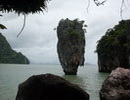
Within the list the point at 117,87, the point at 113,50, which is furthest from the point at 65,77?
the point at 117,87

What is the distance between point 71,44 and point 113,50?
10767mm

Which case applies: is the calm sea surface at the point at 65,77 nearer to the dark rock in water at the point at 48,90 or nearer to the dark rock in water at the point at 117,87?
the dark rock in water at the point at 117,87

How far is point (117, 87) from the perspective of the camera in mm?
12352

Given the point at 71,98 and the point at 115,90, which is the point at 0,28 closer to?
the point at 71,98

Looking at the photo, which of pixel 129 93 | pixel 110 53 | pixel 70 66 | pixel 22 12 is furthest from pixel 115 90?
pixel 110 53

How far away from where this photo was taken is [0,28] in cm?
327

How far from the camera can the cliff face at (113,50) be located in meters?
48.8

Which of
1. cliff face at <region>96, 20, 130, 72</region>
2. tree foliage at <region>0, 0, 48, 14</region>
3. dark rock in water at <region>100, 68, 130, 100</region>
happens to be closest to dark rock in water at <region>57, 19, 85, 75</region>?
cliff face at <region>96, 20, 130, 72</region>

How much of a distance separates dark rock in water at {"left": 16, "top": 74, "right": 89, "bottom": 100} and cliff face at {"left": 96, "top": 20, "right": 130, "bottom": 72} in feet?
129

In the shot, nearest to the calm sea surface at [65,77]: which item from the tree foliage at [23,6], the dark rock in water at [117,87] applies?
the dark rock in water at [117,87]

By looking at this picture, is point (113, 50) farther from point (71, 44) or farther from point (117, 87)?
point (117, 87)

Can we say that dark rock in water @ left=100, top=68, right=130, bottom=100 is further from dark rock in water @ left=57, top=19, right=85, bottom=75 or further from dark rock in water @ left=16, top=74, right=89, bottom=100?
dark rock in water @ left=57, top=19, right=85, bottom=75

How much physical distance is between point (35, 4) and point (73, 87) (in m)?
5.91

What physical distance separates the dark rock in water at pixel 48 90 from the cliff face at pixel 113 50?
1545 inches
